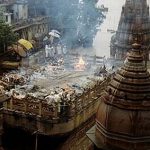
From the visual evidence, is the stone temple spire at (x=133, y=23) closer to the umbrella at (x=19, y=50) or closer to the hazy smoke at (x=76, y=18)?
the umbrella at (x=19, y=50)

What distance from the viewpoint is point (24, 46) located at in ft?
101

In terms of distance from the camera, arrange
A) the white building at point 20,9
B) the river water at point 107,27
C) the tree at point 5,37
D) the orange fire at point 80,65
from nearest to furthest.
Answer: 1. the orange fire at point 80,65
2. the tree at point 5,37
3. the white building at point 20,9
4. the river water at point 107,27

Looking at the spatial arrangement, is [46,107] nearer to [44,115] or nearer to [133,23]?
[44,115]

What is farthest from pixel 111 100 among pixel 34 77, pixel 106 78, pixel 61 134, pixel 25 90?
pixel 34 77

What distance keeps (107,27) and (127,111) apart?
170ft

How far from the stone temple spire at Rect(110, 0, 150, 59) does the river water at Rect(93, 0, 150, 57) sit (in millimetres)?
11030

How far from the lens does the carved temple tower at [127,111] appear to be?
654 cm

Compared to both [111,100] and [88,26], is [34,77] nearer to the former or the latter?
[111,100]

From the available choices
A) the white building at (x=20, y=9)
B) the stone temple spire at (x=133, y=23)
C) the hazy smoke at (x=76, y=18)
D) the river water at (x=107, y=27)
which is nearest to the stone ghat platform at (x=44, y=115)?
the stone temple spire at (x=133, y=23)

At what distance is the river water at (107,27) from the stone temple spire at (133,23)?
11.0m

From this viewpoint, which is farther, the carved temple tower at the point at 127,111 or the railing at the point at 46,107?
the railing at the point at 46,107

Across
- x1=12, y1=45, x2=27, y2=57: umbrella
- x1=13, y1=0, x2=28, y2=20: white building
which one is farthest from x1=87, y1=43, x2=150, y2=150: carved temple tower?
x1=13, y1=0, x2=28, y2=20: white building

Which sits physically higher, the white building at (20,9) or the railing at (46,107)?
the white building at (20,9)

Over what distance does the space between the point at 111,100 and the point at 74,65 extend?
66.3 feet
